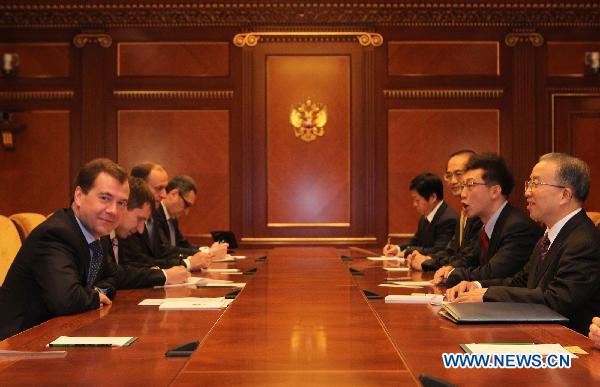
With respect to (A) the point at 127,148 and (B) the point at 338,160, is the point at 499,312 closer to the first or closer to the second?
(B) the point at 338,160

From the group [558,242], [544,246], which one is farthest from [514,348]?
[544,246]

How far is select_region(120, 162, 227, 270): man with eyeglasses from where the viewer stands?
480cm

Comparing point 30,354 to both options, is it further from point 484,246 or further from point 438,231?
point 438,231

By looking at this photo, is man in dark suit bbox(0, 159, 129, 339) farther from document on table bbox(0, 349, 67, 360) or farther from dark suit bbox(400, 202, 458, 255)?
dark suit bbox(400, 202, 458, 255)

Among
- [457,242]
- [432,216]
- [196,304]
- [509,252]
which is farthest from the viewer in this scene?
[432,216]

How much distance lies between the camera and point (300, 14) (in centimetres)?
825

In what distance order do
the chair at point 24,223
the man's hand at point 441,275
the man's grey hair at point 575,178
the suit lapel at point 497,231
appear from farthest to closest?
the chair at point 24,223
the suit lapel at point 497,231
the man's hand at point 441,275
the man's grey hair at point 575,178

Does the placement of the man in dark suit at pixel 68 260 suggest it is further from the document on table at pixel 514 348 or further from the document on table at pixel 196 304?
the document on table at pixel 514 348

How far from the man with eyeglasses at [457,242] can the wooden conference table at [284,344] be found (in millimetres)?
1380

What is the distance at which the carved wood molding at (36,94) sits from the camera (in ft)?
27.1

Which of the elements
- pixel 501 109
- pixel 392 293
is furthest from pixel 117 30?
pixel 392 293

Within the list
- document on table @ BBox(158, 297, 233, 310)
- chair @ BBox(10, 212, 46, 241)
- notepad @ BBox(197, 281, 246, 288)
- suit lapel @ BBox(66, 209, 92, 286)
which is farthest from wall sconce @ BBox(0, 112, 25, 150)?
document on table @ BBox(158, 297, 233, 310)

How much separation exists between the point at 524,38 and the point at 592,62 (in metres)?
0.74

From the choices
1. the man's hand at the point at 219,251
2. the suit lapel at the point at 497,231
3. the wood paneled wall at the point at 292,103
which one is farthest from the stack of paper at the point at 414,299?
the wood paneled wall at the point at 292,103
